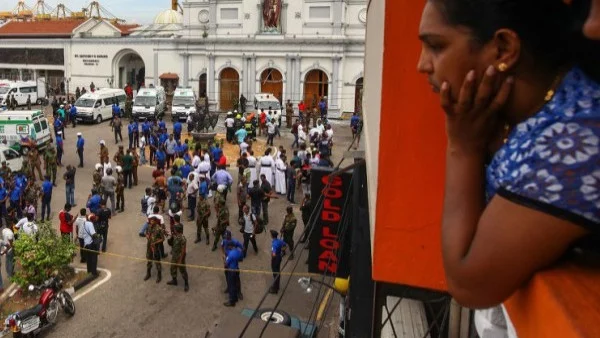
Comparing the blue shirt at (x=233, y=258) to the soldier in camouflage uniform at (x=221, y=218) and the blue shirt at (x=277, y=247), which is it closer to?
the blue shirt at (x=277, y=247)

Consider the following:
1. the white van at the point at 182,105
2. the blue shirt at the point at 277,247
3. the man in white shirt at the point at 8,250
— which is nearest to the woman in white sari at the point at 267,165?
the blue shirt at the point at 277,247

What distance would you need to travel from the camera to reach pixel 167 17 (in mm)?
46906

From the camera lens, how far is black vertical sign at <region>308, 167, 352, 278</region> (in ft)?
23.9

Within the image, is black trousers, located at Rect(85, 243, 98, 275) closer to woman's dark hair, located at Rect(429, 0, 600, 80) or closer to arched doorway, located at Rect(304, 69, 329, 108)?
woman's dark hair, located at Rect(429, 0, 600, 80)

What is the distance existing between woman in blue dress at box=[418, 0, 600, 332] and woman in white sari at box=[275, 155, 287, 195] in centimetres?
1593

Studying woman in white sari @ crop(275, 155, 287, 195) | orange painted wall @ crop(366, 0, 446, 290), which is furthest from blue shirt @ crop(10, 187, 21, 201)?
orange painted wall @ crop(366, 0, 446, 290)

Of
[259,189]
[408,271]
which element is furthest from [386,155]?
[259,189]

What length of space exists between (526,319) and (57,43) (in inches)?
1945

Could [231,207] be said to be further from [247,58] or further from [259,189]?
[247,58]

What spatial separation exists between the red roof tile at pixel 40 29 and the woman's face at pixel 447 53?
159ft

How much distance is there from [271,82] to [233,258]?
28.5 meters

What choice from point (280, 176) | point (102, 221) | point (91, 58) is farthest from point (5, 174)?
point (91, 58)

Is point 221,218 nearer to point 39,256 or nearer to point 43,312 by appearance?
point 39,256

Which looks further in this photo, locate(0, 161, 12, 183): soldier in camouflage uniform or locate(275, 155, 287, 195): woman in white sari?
locate(275, 155, 287, 195): woman in white sari
